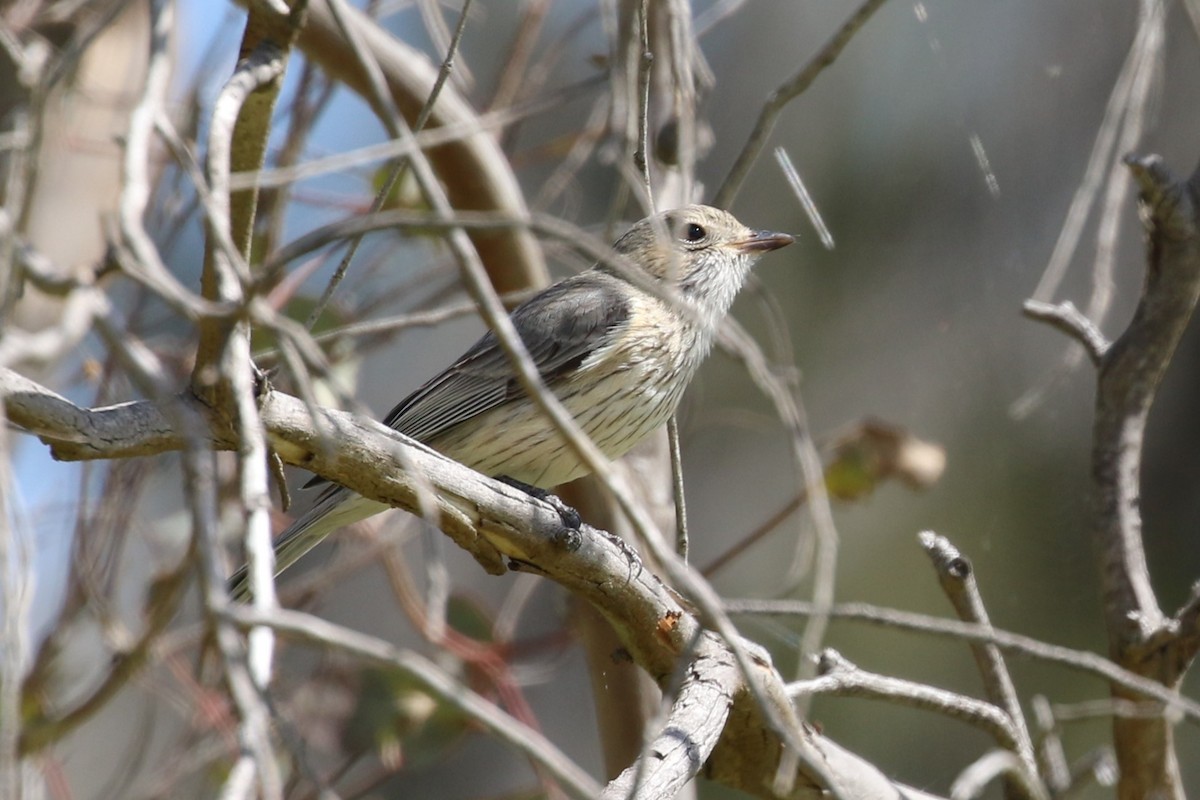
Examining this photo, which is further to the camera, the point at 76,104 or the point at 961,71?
the point at 961,71

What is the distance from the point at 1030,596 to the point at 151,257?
6141 millimetres

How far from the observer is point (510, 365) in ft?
14.0

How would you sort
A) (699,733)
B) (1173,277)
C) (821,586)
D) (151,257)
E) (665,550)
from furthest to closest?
(1173,277)
(699,733)
(821,586)
(151,257)
(665,550)

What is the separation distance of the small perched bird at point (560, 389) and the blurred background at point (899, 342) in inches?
43.7

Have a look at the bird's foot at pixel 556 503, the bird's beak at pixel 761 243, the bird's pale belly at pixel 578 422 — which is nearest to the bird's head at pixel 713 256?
the bird's beak at pixel 761 243

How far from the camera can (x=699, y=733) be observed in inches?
107

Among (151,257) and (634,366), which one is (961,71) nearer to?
(634,366)

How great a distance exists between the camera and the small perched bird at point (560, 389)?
3998 millimetres

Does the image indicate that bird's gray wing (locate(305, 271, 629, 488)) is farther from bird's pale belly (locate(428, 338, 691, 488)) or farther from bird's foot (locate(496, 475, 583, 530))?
bird's foot (locate(496, 475, 583, 530))

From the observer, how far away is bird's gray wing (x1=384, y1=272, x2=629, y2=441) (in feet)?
14.0

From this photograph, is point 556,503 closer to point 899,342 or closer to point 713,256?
point 713,256

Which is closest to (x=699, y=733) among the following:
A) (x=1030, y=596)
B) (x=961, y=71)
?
(x=1030, y=596)

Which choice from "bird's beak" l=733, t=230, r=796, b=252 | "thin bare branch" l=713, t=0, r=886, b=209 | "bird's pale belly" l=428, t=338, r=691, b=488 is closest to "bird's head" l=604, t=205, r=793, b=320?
"bird's beak" l=733, t=230, r=796, b=252

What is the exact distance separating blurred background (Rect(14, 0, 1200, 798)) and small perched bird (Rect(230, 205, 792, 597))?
111 cm
